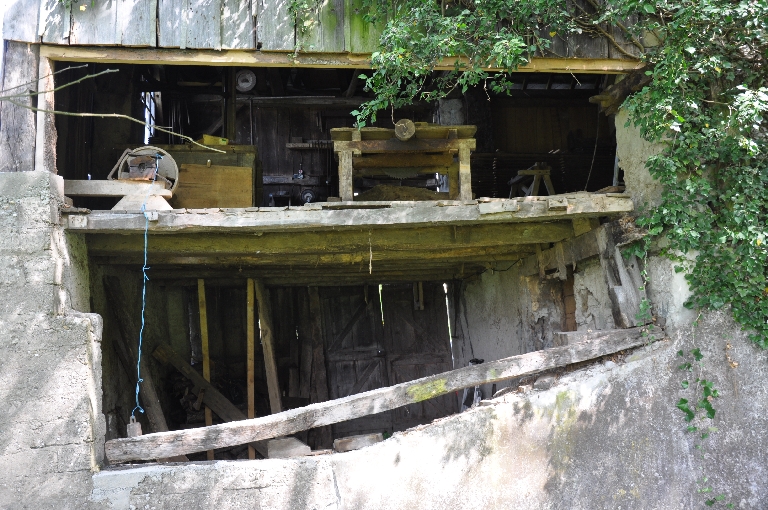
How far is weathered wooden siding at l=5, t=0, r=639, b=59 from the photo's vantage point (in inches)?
171

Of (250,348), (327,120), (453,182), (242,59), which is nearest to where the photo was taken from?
(242,59)

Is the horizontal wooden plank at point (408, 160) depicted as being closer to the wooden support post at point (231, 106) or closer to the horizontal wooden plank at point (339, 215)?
the horizontal wooden plank at point (339, 215)

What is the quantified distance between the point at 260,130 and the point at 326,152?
105 cm

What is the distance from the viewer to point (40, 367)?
4.03 metres

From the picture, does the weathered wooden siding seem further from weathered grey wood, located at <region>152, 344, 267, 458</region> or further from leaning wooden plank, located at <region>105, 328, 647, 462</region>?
weathered grey wood, located at <region>152, 344, 267, 458</region>

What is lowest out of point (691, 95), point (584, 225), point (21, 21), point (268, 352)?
point (268, 352)

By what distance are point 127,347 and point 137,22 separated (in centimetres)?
317

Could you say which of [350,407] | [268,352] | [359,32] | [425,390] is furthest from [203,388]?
[359,32]

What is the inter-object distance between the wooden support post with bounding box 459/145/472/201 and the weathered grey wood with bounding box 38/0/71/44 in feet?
10.2

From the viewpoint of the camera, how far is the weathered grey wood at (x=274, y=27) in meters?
4.57

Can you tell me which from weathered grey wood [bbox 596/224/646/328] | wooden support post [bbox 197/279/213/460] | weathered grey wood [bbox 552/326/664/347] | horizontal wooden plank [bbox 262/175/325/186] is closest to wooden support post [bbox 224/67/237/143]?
horizontal wooden plank [bbox 262/175/325/186]

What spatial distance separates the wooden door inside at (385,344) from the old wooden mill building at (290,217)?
3 cm

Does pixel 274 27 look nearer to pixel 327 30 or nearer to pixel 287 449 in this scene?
pixel 327 30

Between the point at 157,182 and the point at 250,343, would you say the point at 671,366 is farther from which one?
the point at 250,343
